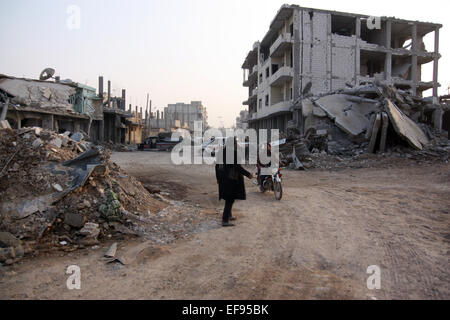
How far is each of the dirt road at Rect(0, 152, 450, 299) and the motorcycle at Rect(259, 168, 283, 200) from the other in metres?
0.89

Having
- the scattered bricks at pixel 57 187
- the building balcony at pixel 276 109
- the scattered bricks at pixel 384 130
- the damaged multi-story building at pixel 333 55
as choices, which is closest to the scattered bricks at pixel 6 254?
the scattered bricks at pixel 57 187

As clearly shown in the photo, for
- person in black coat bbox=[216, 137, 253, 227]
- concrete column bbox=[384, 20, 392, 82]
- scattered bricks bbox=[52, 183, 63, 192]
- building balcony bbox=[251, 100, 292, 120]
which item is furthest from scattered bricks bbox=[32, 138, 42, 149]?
concrete column bbox=[384, 20, 392, 82]

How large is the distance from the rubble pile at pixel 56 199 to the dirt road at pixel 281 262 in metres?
0.39

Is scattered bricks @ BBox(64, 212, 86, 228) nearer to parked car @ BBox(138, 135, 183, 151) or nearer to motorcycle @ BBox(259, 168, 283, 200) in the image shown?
motorcycle @ BBox(259, 168, 283, 200)

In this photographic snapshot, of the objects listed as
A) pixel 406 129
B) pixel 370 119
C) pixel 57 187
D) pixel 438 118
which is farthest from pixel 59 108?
pixel 438 118

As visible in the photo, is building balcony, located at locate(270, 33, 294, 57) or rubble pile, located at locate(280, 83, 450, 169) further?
building balcony, located at locate(270, 33, 294, 57)

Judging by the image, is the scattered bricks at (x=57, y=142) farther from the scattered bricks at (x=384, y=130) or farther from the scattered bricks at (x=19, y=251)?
the scattered bricks at (x=384, y=130)

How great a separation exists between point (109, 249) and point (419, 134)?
17383 mm

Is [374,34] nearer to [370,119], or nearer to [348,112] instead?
[348,112]

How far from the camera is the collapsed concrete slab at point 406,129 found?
45.0 ft

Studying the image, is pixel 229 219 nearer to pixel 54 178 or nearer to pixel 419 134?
pixel 54 178

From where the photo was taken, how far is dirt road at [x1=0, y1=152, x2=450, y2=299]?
9.23 ft

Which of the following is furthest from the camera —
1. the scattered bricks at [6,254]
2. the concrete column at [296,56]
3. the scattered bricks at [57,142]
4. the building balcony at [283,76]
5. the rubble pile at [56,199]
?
the building balcony at [283,76]

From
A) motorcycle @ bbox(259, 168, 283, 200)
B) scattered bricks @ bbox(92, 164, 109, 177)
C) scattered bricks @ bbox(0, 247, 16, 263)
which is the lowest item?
scattered bricks @ bbox(0, 247, 16, 263)
